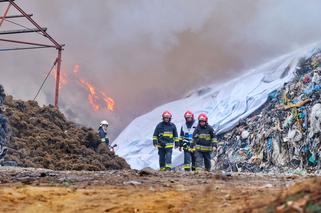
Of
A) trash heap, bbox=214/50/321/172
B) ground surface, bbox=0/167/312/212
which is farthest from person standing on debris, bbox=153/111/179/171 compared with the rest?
trash heap, bbox=214/50/321/172

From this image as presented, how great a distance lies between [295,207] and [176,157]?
20.2 m

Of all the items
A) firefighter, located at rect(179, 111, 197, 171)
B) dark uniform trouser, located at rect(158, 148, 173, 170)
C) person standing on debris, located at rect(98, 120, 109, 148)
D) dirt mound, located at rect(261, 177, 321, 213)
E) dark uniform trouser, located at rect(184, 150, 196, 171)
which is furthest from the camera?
person standing on debris, located at rect(98, 120, 109, 148)

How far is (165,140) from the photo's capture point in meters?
12.9

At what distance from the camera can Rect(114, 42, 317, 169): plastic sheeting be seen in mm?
23845

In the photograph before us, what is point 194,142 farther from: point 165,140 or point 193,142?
point 165,140

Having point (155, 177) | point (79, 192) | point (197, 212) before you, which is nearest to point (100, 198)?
point (79, 192)

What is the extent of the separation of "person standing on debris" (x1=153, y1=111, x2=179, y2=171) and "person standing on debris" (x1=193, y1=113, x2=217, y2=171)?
56 centimetres

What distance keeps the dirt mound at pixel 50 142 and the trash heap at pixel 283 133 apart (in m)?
4.66

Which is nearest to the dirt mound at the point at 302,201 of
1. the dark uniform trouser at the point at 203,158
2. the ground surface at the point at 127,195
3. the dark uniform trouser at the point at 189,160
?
the ground surface at the point at 127,195

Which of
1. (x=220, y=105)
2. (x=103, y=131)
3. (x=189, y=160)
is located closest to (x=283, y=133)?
(x=189, y=160)

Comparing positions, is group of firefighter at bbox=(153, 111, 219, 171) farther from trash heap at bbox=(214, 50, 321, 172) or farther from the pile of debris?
trash heap at bbox=(214, 50, 321, 172)

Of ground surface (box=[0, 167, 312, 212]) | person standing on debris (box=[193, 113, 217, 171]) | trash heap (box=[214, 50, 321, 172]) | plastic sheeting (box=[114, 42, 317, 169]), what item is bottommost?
ground surface (box=[0, 167, 312, 212])

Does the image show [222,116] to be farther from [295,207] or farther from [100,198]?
[295,207]

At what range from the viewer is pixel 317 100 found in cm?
1808
